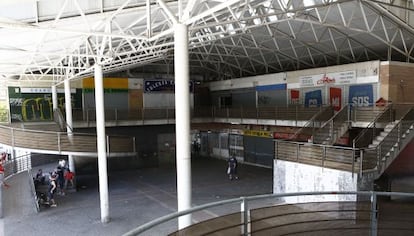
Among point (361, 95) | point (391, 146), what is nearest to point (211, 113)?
point (361, 95)

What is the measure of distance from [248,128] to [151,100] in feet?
28.4

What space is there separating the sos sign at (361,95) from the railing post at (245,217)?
16.6 m

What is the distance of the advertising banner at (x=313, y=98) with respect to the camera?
70.5 ft

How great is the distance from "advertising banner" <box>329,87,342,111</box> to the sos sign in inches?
28.8

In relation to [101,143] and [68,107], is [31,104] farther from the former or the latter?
[101,143]

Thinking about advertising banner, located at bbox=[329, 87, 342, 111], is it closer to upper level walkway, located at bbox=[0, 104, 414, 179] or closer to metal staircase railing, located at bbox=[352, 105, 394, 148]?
upper level walkway, located at bbox=[0, 104, 414, 179]

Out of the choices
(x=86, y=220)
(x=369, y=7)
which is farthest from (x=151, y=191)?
(x=369, y=7)

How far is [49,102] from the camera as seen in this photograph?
81.1ft

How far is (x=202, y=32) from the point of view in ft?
74.3

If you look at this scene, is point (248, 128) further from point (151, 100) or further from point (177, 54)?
point (177, 54)

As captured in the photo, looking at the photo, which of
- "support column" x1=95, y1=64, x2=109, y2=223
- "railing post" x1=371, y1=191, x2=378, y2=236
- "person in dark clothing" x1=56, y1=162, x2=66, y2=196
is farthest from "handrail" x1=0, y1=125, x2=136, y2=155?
"railing post" x1=371, y1=191, x2=378, y2=236

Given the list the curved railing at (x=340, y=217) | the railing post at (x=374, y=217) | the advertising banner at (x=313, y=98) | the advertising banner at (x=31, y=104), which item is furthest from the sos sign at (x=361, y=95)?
the advertising banner at (x=31, y=104)

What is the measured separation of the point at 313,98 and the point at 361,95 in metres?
3.50

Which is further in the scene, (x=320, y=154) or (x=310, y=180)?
(x=310, y=180)
